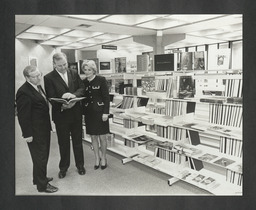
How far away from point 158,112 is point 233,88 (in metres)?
1.29

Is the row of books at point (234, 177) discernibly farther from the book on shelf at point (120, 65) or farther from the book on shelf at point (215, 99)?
the book on shelf at point (120, 65)

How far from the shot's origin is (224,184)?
2779 mm

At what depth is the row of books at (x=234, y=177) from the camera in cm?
265

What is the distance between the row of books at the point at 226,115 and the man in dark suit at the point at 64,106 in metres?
1.72

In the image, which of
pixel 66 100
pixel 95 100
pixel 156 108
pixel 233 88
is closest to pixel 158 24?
pixel 156 108

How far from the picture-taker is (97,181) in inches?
123

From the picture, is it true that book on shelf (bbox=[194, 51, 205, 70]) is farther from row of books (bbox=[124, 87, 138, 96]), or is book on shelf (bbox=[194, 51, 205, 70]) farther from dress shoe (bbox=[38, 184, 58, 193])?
dress shoe (bbox=[38, 184, 58, 193])

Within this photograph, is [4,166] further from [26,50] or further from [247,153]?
[247,153]

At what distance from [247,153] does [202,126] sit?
2.01ft

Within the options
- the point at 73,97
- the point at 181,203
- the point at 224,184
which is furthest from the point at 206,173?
the point at 73,97

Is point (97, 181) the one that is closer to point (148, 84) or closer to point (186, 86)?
point (148, 84)

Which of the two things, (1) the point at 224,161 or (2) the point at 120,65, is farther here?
(2) the point at 120,65

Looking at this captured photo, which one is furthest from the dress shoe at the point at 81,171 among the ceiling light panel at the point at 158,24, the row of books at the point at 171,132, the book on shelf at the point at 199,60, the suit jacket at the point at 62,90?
the ceiling light panel at the point at 158,24

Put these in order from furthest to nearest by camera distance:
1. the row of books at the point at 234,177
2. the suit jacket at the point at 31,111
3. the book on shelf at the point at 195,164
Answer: the book on shelf at the point at 195,164 → the row of books at the point at 234,177 → the suit jacket at the point at 31,111
